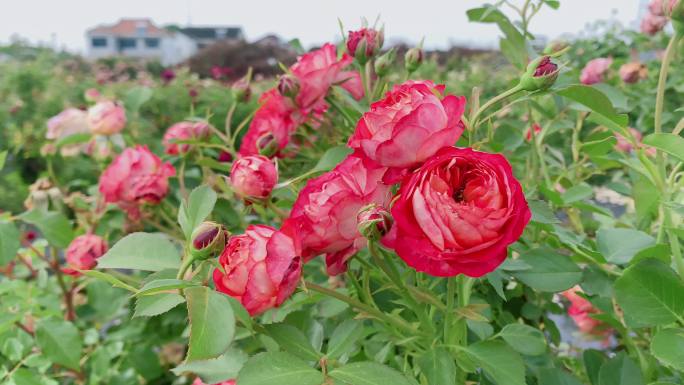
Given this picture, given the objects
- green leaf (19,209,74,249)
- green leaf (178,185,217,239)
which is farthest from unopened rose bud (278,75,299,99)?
green leaf (19,209,74,249)

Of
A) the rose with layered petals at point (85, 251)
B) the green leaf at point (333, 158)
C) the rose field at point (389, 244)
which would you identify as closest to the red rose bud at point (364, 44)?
the rose field at point (389, 244)

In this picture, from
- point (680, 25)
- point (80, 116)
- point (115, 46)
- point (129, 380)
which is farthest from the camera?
point (115, 46)

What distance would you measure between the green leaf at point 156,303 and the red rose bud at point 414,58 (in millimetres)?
277

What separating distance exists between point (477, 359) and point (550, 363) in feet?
0.43

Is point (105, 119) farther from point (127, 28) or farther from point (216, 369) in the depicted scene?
point (127, 28)

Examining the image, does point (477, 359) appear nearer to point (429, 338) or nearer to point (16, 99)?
point (429, 338)

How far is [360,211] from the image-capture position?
10.1 inches

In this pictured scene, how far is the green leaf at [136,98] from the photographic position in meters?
0.73

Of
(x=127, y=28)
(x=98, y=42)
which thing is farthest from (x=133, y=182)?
(x=98, y=42)

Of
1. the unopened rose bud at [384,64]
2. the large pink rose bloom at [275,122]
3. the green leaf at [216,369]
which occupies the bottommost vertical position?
the green leaf at [216,369]

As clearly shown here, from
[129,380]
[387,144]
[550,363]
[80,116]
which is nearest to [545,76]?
[387,144]

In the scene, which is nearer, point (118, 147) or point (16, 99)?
point (118, 147)

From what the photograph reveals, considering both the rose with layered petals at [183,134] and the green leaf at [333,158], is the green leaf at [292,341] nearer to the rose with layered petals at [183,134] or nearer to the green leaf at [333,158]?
the green leaf at [333,158]

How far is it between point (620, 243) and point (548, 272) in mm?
62
